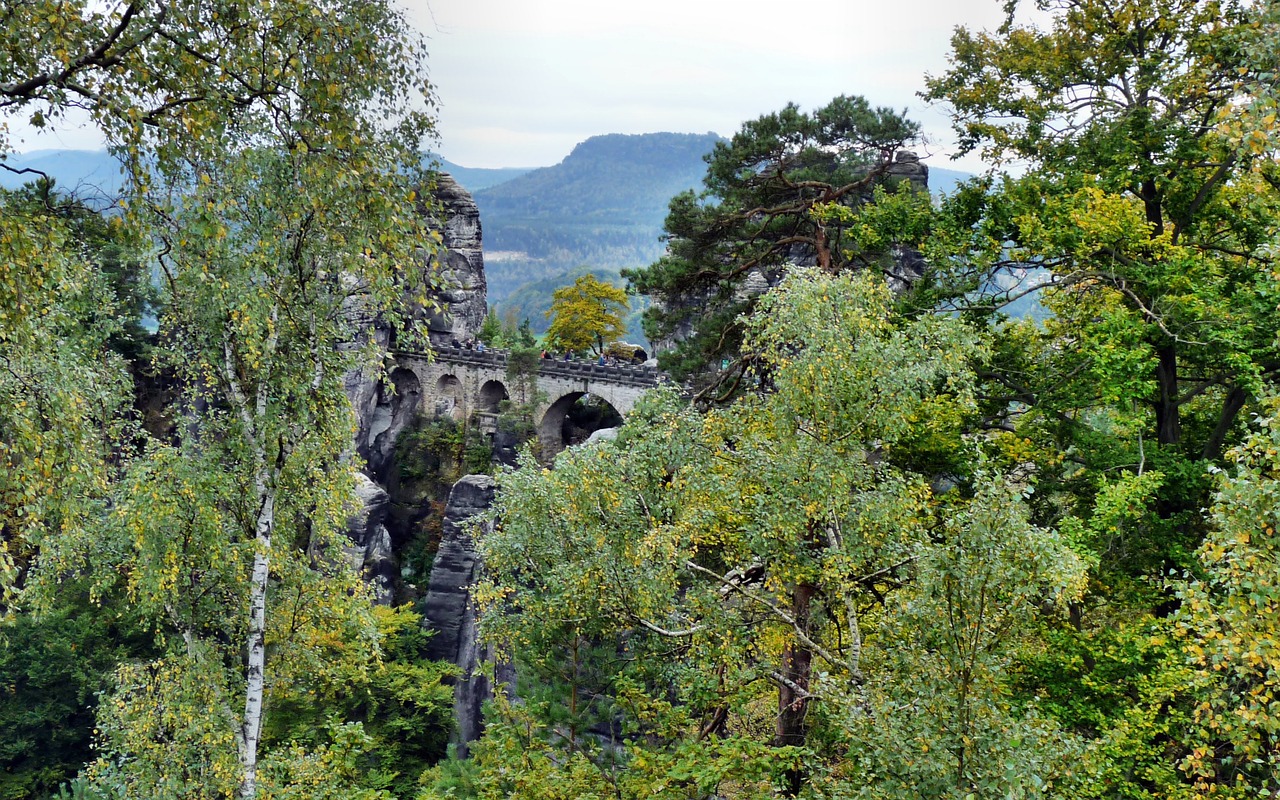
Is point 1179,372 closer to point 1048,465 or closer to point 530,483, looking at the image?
point 1048,465

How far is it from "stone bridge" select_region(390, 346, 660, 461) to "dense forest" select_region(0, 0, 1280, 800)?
76.4 ft

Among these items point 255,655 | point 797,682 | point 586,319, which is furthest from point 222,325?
point 586,319

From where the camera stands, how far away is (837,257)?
17.1 metres

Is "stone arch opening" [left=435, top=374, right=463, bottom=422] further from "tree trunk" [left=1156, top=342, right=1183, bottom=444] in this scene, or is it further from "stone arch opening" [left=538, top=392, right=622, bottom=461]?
"tree trunk" [left=1156, top=342, right=1183, bottom=444]

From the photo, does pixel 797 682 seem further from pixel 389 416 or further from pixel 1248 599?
pixel 389 416

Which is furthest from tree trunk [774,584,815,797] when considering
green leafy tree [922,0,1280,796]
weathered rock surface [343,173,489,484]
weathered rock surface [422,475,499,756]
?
weathered rock surface [343,173,489,484]

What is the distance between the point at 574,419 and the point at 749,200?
23.1 metres

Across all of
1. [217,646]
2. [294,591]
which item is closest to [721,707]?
[294,591]

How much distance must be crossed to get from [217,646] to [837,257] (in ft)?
43.5

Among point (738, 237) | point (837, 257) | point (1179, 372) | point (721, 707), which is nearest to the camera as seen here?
point (721, 707)

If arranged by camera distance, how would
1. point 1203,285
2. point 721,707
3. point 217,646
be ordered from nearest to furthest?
point 1203,285 < point 721,707 < point 217,646

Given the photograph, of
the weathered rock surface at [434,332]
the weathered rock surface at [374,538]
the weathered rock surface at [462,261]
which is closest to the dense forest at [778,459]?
the weathered rock surface at [374,538]

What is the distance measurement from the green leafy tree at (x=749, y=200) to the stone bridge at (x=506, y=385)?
14.9m

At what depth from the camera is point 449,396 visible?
1666 inches
